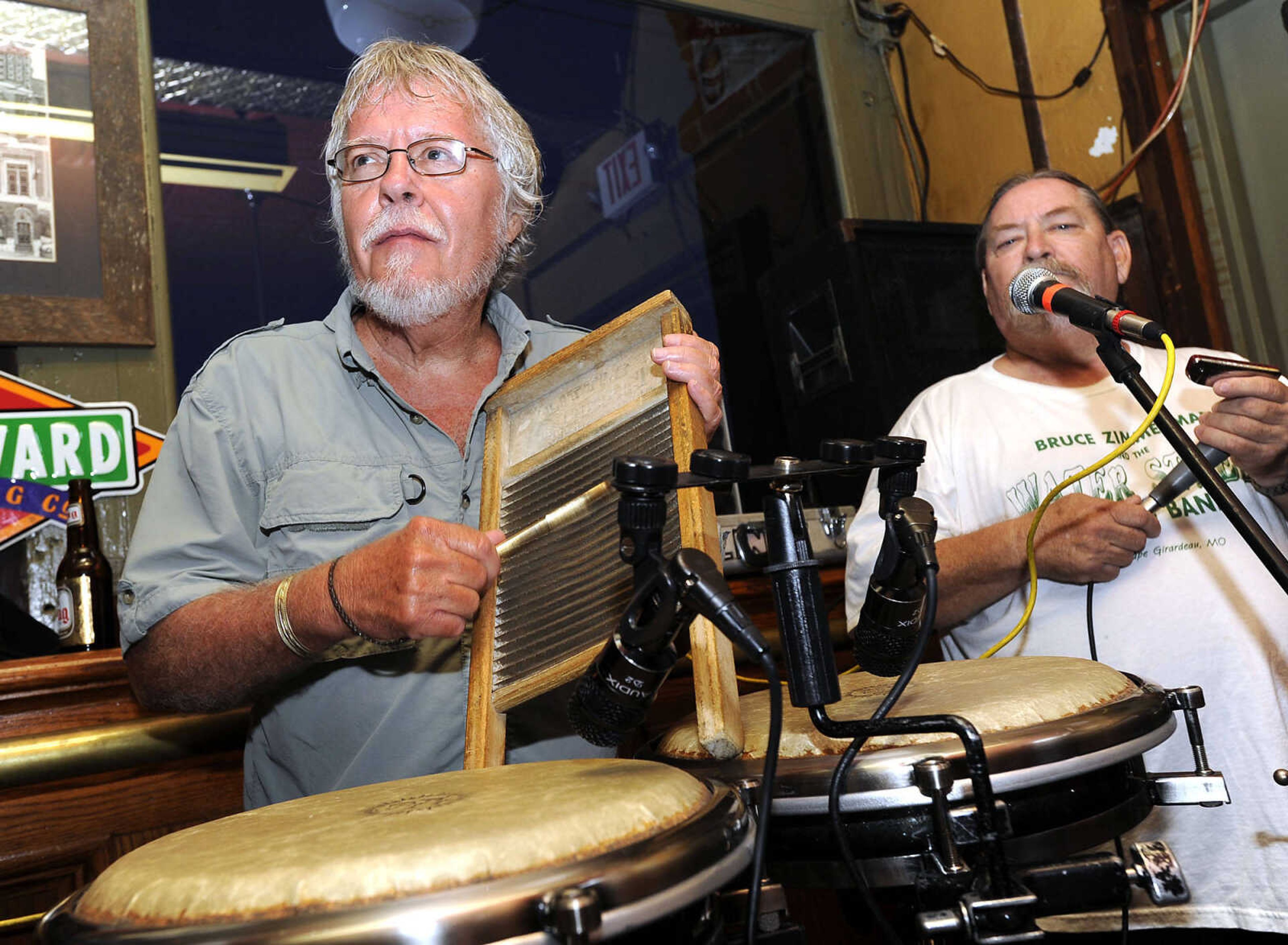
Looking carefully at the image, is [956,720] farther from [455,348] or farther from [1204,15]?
[1204,15]

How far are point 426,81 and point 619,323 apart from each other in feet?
2.33

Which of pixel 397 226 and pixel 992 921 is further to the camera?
pixel 397 226

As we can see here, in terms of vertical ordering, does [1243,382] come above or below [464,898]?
above

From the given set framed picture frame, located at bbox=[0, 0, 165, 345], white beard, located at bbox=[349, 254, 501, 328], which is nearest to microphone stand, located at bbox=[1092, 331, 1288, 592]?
white beard, located at bbox=[349, 254, 501, 328]

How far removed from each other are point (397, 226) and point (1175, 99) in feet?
9.57

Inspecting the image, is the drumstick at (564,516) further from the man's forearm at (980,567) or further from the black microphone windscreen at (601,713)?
the man's forearm at (980,567)

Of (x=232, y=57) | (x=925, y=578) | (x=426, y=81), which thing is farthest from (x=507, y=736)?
(x=232, y=57)

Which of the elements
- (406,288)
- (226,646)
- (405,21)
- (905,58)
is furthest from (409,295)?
(905,58)

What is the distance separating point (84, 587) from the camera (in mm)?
2312

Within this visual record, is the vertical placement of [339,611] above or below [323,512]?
below

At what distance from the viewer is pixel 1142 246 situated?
11.8 feet

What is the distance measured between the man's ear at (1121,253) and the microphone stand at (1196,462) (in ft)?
4.79

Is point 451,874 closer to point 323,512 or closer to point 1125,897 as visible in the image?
point 1125,897

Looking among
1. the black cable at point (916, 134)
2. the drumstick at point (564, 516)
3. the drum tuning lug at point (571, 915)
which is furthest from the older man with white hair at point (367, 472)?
the black cable at point (916, 134)
